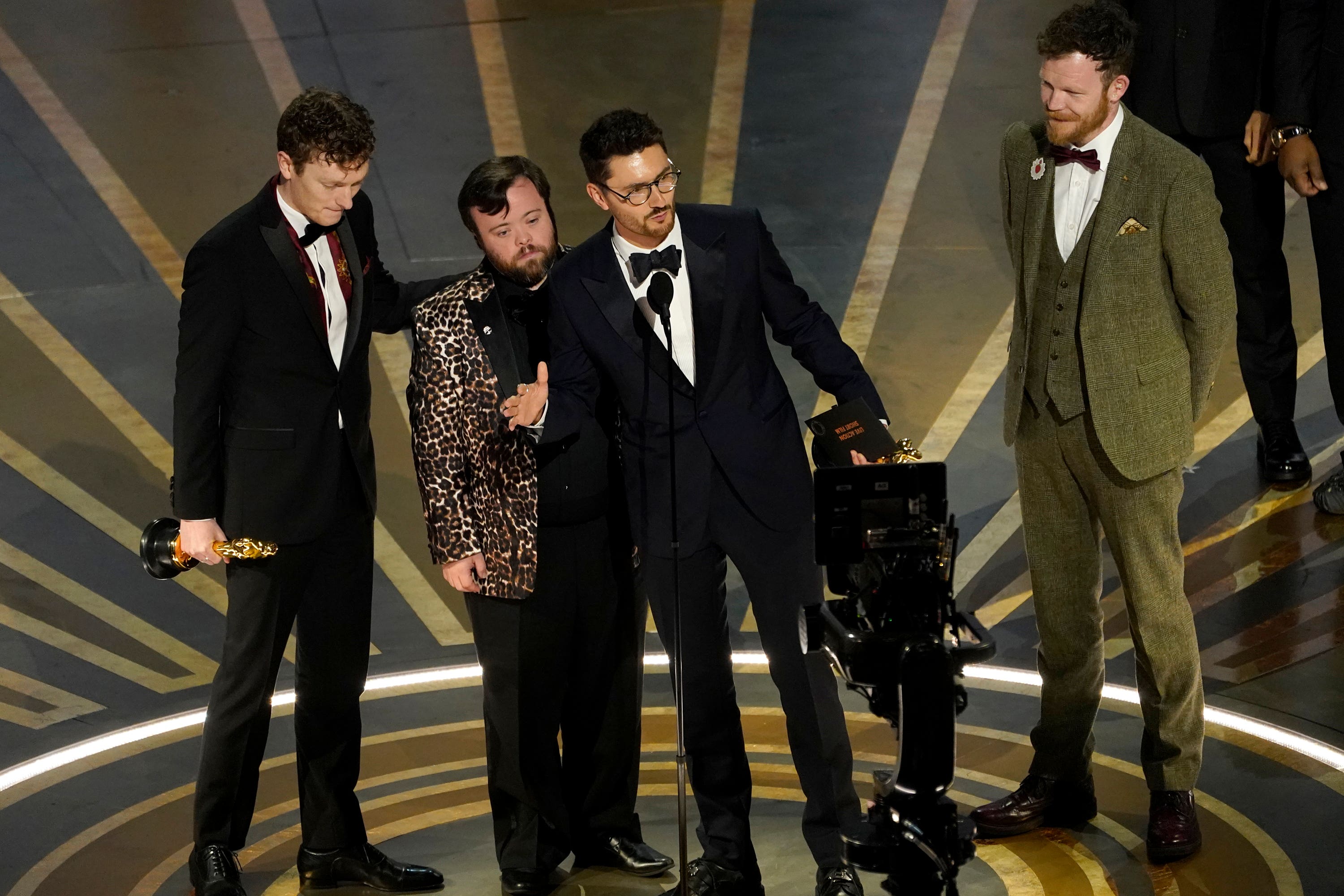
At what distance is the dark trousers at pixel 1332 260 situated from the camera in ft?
17.6

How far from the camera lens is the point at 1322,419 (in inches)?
244

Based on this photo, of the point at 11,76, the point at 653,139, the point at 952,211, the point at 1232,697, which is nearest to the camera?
the point at 653,139

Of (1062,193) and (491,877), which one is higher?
(1062,193)

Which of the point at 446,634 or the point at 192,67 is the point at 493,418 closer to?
the point at 446,634

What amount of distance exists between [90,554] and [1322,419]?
4504mm

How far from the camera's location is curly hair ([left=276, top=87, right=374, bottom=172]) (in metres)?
3.84

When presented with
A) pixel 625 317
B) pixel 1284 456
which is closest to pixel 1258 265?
pixel 1284 456

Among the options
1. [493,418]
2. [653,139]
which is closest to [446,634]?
[493,418]

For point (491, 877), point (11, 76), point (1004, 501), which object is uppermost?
point (11, 76)

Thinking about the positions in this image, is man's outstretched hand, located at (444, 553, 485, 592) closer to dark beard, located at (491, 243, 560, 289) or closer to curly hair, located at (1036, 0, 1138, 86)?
dark beard, located at (491, 243, 560, 289)

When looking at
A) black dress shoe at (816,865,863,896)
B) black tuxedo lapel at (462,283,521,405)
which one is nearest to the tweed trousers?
black dress shoe at (816,865,863,896)

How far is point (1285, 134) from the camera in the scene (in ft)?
17.7

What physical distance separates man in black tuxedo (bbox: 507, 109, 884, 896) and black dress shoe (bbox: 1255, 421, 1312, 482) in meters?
2.57

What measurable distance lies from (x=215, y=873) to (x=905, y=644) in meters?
1.90
